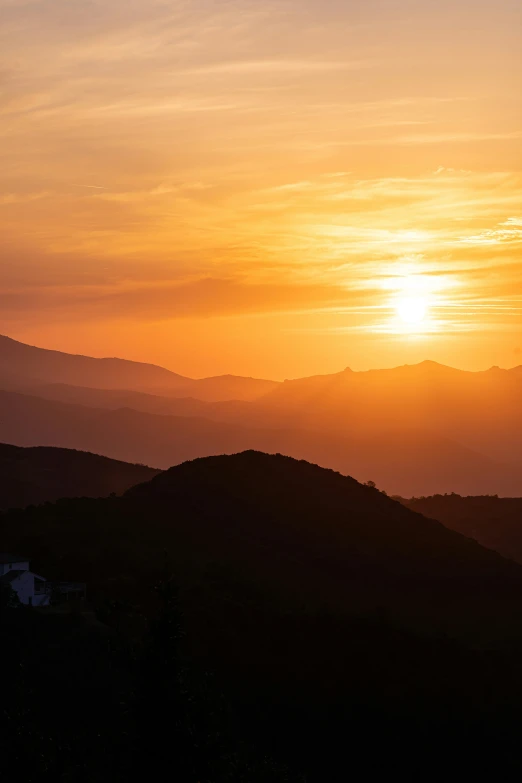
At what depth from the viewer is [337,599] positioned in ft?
206

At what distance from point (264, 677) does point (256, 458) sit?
131 ft

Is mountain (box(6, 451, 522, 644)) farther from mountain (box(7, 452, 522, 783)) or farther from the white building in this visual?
the white building

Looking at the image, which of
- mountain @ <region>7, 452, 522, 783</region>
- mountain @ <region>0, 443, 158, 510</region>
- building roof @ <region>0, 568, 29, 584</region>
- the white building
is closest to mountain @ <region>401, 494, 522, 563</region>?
mountain @ <region>7, 452, 522, 783</region>

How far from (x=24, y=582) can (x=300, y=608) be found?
17449mm

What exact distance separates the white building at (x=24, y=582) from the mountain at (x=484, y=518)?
2162 inches

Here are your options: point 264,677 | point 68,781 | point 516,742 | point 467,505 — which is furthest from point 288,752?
point 467,505

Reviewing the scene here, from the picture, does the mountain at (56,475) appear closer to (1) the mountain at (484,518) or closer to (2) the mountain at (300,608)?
(2) the mountain at (300,608)

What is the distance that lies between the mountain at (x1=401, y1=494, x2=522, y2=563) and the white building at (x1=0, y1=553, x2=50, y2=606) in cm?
5491

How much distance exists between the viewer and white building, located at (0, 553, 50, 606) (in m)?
47.9

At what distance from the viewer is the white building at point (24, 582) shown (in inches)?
1886

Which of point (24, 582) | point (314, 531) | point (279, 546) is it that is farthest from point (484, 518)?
point (24, 582)

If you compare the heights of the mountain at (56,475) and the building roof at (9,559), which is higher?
the mountain at (56,475)

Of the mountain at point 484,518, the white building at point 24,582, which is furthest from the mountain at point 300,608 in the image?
the mountain at point 484,518

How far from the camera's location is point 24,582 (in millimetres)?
48312
